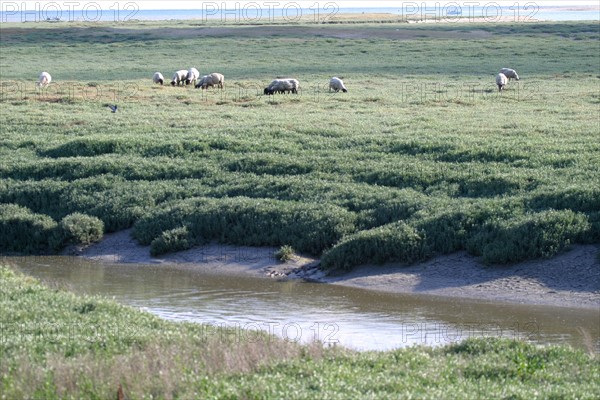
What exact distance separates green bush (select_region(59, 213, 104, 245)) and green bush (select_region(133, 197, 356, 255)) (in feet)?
2.17

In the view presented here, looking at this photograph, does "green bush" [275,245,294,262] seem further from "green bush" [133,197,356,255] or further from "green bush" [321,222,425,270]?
"green bush" [321,222,425,270]

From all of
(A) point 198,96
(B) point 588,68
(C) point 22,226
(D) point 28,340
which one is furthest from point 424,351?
(B) point 588,68

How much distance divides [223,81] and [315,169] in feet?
71.7

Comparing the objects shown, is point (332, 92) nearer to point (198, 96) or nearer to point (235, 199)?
point (198, 96)

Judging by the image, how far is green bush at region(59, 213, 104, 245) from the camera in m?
15.8

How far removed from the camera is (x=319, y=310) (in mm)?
11938

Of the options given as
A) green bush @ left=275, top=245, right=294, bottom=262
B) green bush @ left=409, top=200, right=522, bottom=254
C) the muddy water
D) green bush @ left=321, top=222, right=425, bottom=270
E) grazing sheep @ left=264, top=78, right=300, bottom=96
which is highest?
grazing sheep @ left=264, top=78, right=300, bottom=96

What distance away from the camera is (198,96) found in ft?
108

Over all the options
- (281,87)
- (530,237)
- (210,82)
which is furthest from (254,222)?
(210,82)

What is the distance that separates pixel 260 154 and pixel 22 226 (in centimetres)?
490

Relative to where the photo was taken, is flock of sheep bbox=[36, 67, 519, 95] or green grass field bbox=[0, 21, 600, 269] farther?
flock of sheep bbox=[36, 67, 519, 95]

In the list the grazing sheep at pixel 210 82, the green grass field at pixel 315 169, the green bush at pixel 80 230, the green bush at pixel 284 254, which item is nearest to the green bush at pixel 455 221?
the green grass field at pixel 315 169

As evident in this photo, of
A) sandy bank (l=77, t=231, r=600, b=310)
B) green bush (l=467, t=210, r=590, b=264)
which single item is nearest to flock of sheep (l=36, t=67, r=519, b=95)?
sandy bank (l=77, t=231, r=600, b=310)

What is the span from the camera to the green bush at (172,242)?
1516 centimetres
